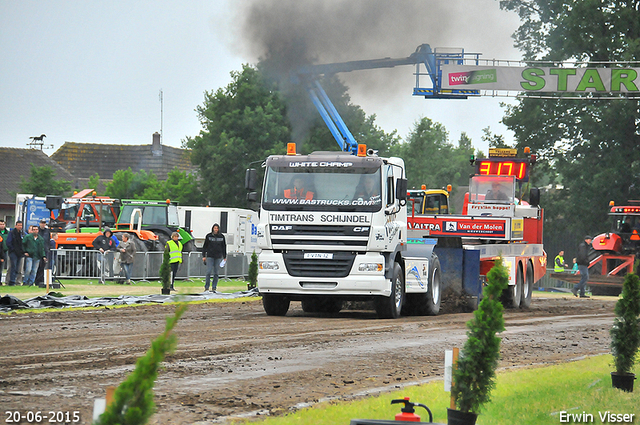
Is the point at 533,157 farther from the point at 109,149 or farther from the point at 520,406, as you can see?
the point at 109,149

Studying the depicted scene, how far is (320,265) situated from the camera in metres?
Result: 16.2

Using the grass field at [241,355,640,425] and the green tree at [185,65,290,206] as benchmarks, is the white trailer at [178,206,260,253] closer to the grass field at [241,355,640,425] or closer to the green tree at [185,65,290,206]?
the green tree at [185,65,290,206]

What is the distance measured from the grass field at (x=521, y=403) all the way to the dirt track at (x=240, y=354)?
0.45 metres

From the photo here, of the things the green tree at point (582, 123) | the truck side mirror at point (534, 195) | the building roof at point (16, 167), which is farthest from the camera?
the building roof at point (16, 167)

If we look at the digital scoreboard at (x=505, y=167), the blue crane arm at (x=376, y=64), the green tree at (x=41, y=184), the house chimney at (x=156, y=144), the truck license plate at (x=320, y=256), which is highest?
the house chimney at (x=156, y=144)

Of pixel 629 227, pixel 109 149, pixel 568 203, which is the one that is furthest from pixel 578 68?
pixel 109 149

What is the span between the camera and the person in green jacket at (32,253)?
2485 centimetres

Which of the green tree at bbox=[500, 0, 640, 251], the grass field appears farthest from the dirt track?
the green tree at bbox=[500, 0, 640, 251]

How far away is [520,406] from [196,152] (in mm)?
45904

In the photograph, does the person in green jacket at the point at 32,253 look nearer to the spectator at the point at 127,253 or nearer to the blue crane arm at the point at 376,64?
the spectator at the point at 127,253

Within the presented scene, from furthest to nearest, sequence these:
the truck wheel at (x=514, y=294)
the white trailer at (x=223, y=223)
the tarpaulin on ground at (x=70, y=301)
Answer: the white trailer at (x=223, y=223), the truck wheel at (x=514, y=294), the tarpaulin on ground at (x=70, y=301)

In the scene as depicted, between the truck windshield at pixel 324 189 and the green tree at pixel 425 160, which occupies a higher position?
the green tree at pixel 425 160

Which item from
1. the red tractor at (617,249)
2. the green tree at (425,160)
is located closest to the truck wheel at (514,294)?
the red tractor at (617,249)

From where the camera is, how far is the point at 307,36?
26469 mm
